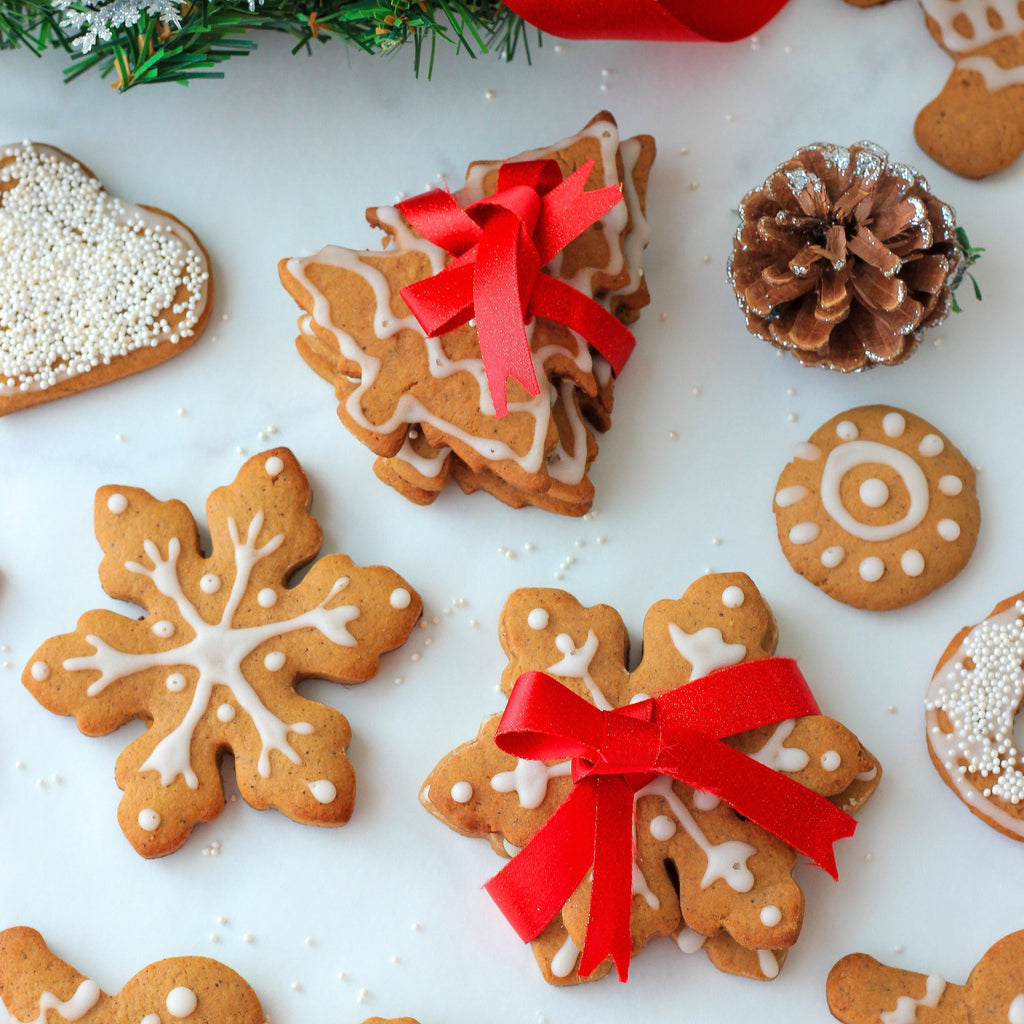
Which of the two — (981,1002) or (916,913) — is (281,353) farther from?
(981,1002)

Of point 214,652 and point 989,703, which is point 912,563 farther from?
point 214,652

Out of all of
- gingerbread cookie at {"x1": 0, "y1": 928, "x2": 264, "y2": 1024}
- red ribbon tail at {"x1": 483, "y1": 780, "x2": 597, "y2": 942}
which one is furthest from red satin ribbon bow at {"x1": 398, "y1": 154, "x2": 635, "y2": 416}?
gingerbread cookie at {"x1": 0, "y1": 928, "x2": 264, "y2": 1024}

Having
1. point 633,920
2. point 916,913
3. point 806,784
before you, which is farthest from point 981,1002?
point 633,920

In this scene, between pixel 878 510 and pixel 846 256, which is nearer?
pixel 846 256

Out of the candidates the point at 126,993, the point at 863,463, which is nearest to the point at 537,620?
the point at 863,463

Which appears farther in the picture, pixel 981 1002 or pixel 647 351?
pixel 647 351

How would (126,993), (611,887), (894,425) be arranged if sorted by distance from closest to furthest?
(611,887)
(126,993)
(894,425)
